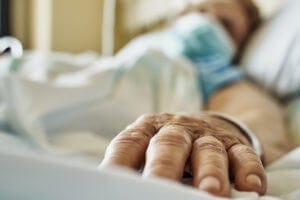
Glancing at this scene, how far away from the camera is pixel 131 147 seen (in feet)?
1.39

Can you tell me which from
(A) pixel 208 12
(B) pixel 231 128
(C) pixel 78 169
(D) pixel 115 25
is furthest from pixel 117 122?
Result: (D) pixel 115 25

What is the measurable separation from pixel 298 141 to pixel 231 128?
12.0 inches

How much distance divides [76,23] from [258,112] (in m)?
1.50

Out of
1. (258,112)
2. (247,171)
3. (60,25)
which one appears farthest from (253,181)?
(60,25)

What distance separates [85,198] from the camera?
0.29 m

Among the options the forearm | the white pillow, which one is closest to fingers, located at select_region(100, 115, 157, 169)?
the forearm

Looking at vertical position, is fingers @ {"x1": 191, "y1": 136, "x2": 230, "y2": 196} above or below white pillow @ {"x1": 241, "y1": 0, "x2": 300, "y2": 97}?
below

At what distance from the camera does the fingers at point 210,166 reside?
1.20ft

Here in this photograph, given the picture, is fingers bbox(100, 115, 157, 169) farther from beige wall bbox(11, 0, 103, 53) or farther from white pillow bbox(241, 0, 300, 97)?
beige wall bbox(11, 0, 103, 53)

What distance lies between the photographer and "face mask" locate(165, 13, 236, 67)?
126cm

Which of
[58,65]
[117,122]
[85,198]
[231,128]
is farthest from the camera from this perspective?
[58,65]

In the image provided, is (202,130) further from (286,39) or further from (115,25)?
(115,25)

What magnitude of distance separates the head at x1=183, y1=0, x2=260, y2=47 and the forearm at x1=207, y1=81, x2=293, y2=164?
30cm

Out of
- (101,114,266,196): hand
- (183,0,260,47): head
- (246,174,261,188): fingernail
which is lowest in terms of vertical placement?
(246,174,261,188): fingernail
